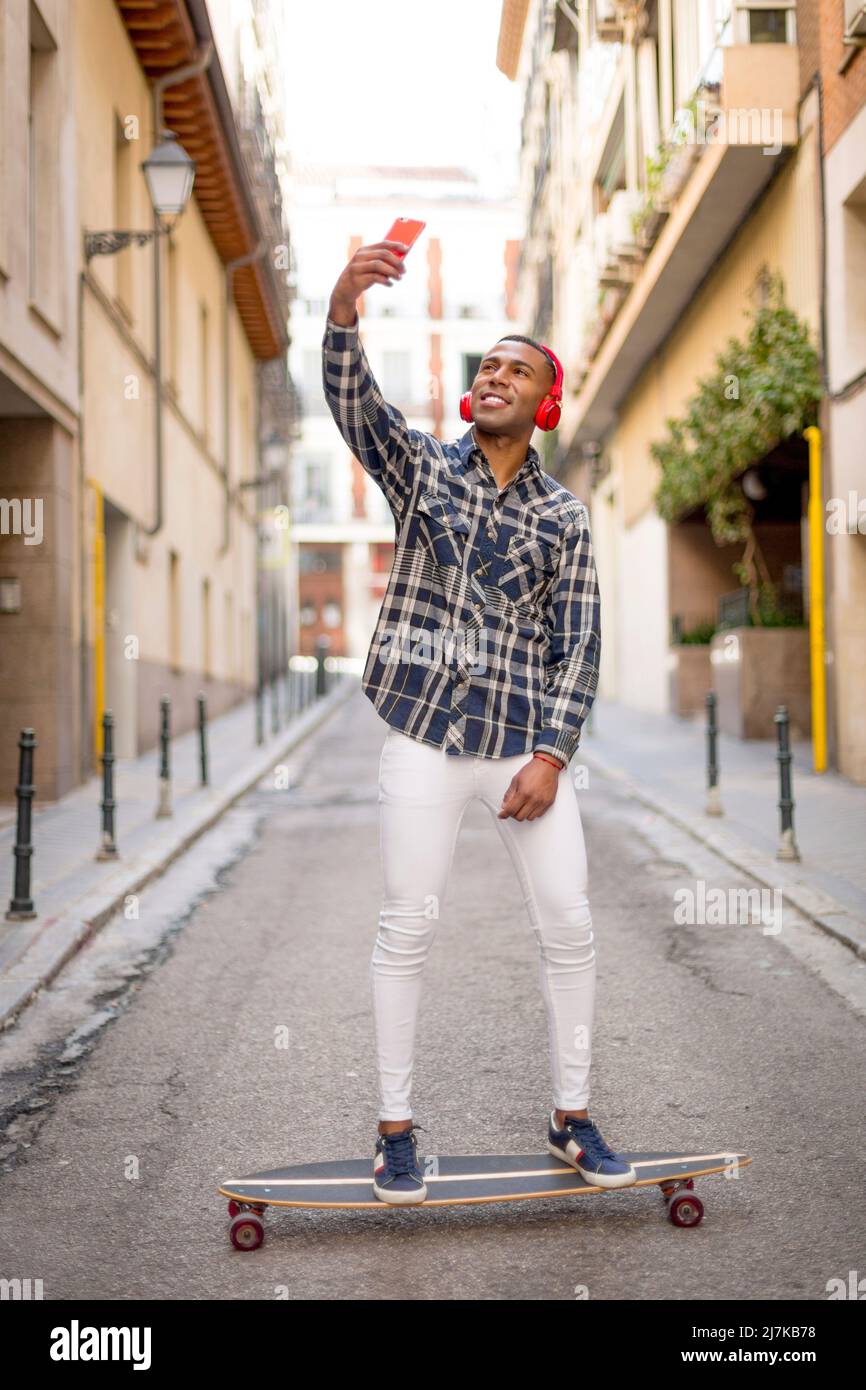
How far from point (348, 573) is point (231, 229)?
3616 centimetres

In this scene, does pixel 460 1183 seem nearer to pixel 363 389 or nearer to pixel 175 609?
pixel 363 389

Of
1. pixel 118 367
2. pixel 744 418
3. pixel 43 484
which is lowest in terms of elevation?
pixel 43 484

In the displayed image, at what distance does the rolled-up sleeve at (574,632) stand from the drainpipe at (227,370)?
2151 centimetres

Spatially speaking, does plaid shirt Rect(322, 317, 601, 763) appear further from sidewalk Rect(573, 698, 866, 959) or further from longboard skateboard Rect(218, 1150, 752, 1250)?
sidewalk Rect(573, 698, 866, 959)

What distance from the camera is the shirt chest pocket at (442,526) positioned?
11.0ft

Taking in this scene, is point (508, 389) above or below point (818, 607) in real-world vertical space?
above

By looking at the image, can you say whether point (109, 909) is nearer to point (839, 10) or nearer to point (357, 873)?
point (357, 873)

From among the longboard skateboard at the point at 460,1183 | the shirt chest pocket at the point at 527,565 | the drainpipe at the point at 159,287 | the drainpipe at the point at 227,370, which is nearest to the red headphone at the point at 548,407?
the shirt chest pocket at the point at 527,565

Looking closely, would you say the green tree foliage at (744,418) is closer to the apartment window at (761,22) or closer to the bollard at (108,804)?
the apartment window at (761,22)

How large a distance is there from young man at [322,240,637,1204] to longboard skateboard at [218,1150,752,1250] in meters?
0.05

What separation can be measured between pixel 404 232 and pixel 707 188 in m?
13.9

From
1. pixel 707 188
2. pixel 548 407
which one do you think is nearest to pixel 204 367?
pixel 707 188

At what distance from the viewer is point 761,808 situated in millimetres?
10891
